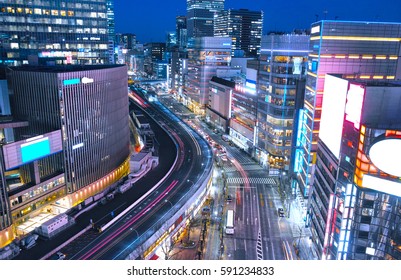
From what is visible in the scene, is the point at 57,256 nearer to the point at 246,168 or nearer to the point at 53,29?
the point at 246,168

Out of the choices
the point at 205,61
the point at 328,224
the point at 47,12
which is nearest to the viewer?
the point at 328,224

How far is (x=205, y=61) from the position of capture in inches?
6201

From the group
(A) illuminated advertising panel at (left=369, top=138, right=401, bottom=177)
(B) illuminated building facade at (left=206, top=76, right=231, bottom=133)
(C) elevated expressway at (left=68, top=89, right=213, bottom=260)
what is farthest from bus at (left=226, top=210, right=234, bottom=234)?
(B) illuminated building facade at (left=206, top=76, right=231, bottom=133)

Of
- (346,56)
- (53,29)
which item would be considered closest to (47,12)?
(53,29)

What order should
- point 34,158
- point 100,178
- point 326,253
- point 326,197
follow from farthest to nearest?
point 100,178 → point 34,158 → point 326,197 → point 326,253

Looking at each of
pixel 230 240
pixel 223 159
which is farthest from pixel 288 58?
pixel 230 240

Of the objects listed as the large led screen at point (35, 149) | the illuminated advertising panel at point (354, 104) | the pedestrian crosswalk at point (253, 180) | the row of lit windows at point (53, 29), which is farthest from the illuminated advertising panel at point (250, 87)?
the large led screen at point (35, 149)

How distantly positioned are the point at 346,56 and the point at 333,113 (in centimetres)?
2588

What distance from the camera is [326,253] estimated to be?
5166 centimetres

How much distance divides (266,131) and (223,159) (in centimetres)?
1585

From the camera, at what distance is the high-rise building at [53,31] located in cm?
11075

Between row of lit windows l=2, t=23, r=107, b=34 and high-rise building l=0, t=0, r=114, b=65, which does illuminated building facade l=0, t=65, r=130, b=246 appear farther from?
row of lit windows l=2, t=23, r=107, b=34

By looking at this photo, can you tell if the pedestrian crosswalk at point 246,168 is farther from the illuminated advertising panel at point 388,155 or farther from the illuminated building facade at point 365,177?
the illuminated advertising panel at point 388,155

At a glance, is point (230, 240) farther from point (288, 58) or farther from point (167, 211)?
point (288, 58)
